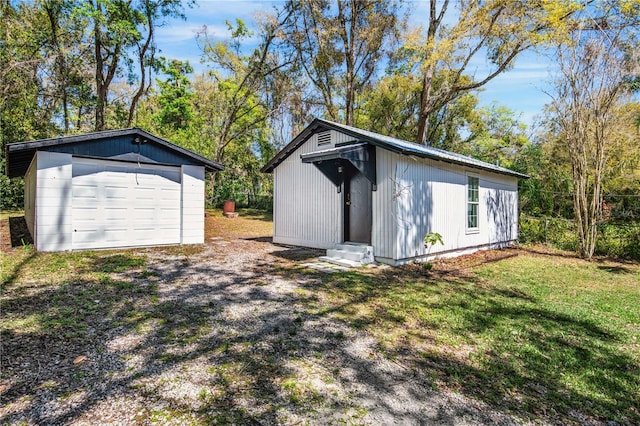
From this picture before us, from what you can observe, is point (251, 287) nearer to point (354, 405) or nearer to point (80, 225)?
point (354, 405)

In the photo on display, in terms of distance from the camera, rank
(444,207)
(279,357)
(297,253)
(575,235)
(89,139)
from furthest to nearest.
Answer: (575,235) → (297,253) → (444,207) → (89,139) → (279,357)

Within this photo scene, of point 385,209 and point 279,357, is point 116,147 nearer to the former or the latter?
point 385,209

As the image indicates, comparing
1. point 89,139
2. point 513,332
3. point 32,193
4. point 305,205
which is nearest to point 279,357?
point 513,332

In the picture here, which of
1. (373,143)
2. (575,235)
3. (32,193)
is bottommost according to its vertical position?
(575,235)

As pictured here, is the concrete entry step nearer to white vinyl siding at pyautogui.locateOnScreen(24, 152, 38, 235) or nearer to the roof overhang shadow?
the roof overhang shadow

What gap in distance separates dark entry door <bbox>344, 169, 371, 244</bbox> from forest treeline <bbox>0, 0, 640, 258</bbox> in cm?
604

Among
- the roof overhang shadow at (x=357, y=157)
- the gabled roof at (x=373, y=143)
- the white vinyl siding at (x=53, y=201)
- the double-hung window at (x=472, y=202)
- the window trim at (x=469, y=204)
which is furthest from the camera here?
the double-hung window at (x=472, y=202)

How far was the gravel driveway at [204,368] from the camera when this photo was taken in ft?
7.38

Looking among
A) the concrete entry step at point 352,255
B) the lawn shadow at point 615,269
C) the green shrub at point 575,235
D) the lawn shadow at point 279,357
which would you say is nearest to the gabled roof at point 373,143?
the green shrub at point 575,235

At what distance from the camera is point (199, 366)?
2822 mm

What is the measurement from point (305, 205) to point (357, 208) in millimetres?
1812

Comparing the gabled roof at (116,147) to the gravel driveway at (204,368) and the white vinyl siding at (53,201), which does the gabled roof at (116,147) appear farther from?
the gravel driveway at (204,368)

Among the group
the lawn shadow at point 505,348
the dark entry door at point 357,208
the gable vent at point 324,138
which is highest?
the gable vent at point 324,138

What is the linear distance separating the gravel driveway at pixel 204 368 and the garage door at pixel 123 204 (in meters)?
3.57
